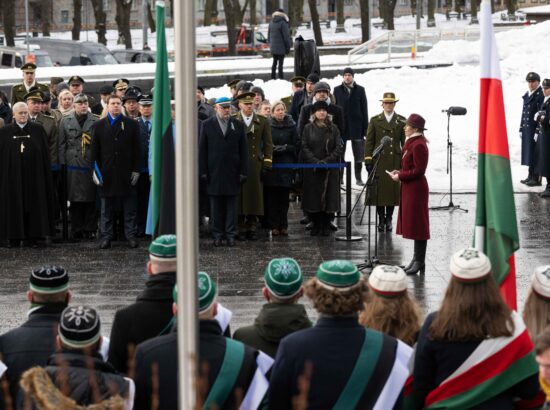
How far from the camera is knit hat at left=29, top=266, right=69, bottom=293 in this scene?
691cm

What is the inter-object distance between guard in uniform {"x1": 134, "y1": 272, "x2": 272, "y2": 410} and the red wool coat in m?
7.78

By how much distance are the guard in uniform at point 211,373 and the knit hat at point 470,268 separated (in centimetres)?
108

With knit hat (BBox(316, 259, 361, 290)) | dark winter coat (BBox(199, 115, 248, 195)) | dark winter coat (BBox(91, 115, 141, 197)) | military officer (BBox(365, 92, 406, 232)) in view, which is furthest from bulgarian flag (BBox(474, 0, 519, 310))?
dark winter coat (BBox(91, 115, 141, 197))

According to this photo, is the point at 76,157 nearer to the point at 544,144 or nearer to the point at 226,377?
the point at 544,144

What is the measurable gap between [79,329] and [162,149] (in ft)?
6.01

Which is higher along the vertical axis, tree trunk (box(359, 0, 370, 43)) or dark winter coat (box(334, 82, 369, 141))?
tree trunk (box(359, 0, 370, 43))

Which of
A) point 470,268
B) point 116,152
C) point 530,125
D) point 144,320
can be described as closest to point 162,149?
point 144,320

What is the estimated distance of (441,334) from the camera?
5.90 meters

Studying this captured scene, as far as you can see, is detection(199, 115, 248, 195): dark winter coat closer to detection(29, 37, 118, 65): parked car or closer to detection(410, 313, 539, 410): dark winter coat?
detection(410, 313, 539, 410): dark winter coat

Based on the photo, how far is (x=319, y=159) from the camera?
54.1ft

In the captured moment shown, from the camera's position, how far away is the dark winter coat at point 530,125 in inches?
824

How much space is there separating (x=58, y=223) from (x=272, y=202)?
3092 millimetres

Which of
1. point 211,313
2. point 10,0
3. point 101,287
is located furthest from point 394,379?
point 10,0

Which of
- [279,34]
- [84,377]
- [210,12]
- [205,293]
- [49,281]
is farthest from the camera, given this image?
[210,12]
